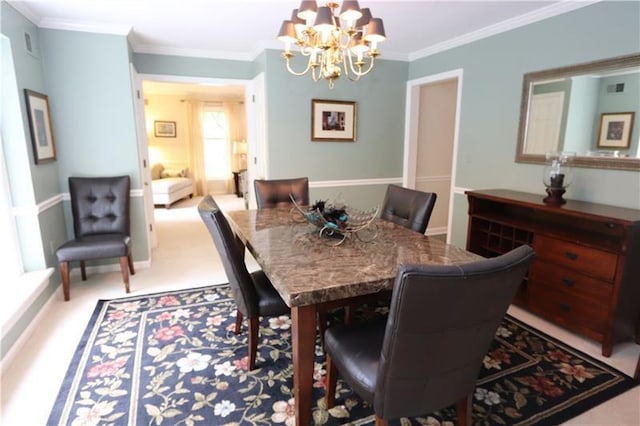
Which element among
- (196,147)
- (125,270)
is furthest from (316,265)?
(196,147)

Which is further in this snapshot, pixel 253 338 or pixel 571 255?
pixel 571 255

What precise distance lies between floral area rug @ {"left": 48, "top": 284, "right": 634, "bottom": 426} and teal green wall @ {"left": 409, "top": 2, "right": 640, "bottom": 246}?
1.23 metres

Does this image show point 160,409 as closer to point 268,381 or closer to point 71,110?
point 268,381

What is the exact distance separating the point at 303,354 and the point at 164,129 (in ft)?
26.6

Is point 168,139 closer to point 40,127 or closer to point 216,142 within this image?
point 216,142

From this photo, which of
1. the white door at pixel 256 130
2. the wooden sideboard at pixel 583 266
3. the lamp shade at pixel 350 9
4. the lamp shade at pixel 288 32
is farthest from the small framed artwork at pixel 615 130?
the white door at pixel 256 130

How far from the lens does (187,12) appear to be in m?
2.95

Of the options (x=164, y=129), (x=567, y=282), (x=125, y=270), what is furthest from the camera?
(x=164, y=129)

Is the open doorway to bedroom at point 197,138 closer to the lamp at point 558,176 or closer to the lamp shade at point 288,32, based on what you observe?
the lamp shade at point 288,32

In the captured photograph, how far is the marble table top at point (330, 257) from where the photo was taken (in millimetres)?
1371

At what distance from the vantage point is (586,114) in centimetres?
266

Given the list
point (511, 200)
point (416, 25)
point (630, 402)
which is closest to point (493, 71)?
point (416, 25)

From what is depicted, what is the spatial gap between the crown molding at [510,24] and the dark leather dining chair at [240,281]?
2986 mm

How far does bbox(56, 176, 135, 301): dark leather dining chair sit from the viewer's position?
10.2 feet
